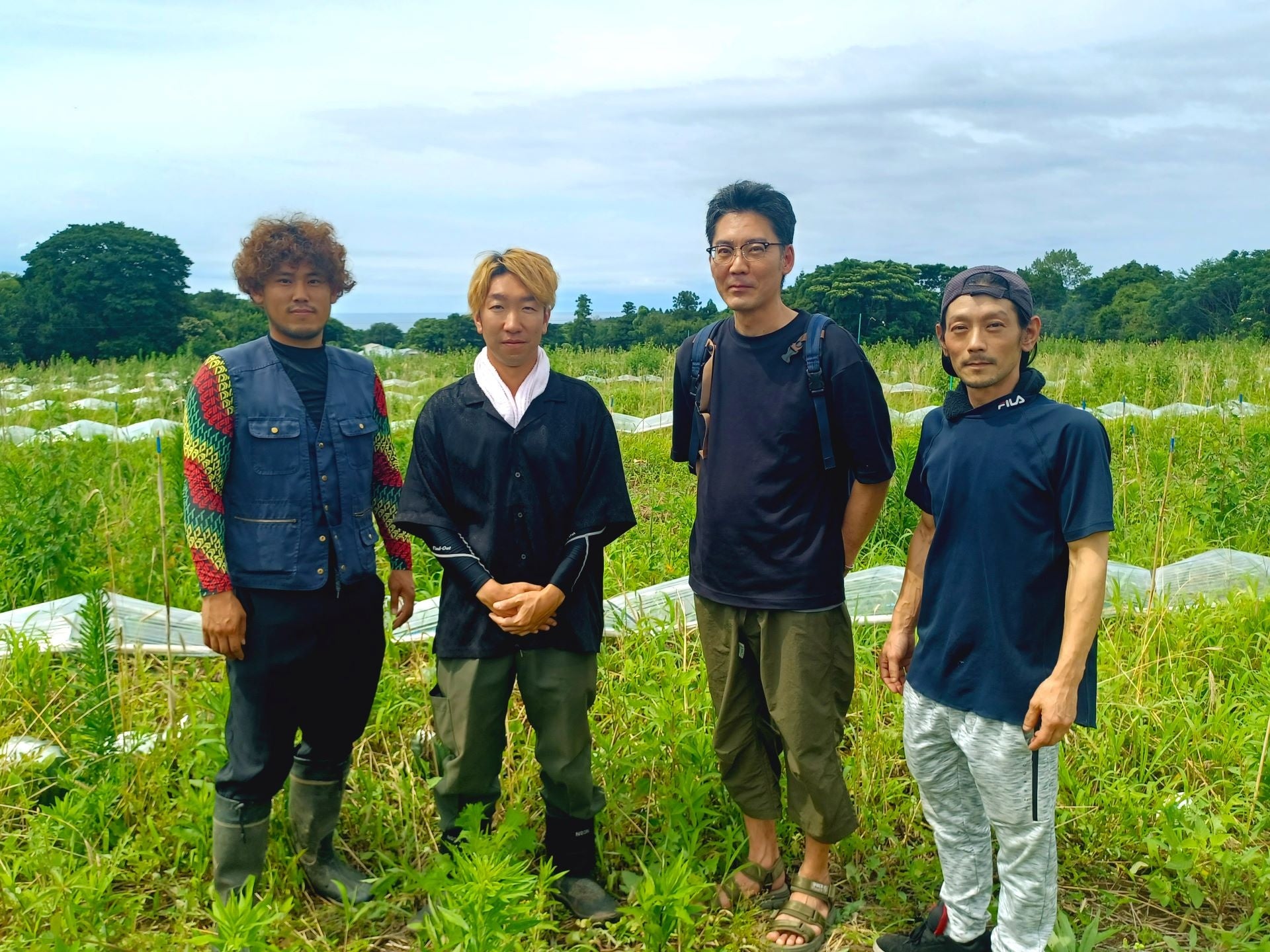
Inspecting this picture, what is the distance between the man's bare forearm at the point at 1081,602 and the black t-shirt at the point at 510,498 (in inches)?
42.6

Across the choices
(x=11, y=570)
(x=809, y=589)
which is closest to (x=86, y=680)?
(x=11, y=570)

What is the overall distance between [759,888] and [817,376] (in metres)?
1.49

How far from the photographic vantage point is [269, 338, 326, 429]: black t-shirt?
2.36 m

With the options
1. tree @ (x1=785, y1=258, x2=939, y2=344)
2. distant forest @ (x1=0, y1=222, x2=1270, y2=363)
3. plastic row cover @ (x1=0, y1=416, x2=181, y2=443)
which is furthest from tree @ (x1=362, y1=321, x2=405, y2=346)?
plastic row cover @ (x1=0, y1=416, x2=181, y2=443)

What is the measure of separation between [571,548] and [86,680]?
2.08 meters

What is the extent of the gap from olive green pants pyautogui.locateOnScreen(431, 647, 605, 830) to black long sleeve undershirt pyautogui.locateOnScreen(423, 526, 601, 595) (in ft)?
0.68

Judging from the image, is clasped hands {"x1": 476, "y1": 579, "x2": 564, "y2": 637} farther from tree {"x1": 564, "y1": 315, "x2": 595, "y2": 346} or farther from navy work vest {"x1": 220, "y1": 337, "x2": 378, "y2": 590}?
tree {"x1": 564, "y1": 315, "x2": 595, "y2": 346}

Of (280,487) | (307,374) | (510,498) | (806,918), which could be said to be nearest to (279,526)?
(280,487)

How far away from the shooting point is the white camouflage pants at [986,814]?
199 cm

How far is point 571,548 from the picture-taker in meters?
2.36

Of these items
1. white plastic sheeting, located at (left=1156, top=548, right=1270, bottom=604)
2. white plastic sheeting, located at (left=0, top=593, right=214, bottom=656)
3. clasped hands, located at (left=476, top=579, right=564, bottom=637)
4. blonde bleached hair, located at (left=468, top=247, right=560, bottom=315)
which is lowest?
white plastic sheeting, located at (left=0, top=593, right=214, bottom=656)

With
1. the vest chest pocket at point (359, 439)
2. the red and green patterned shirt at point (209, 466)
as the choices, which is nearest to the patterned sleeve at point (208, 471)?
the red and green patterned shirt at point (209, 466)

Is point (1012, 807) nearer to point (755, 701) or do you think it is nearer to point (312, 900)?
point (755, 701)

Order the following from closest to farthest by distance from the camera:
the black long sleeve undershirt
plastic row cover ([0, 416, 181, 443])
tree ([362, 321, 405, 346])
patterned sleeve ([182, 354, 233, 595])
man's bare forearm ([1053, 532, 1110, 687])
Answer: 1. man's bare forearm ([1053, 532, 1110, 687])
2. patterned sleeve ([182, 354, 233, 595])
3. the black long sleeve undershirt
4. plastic row cover ([0, 416, 181, 443])
5. tree ([362, 321, 405, 346])
